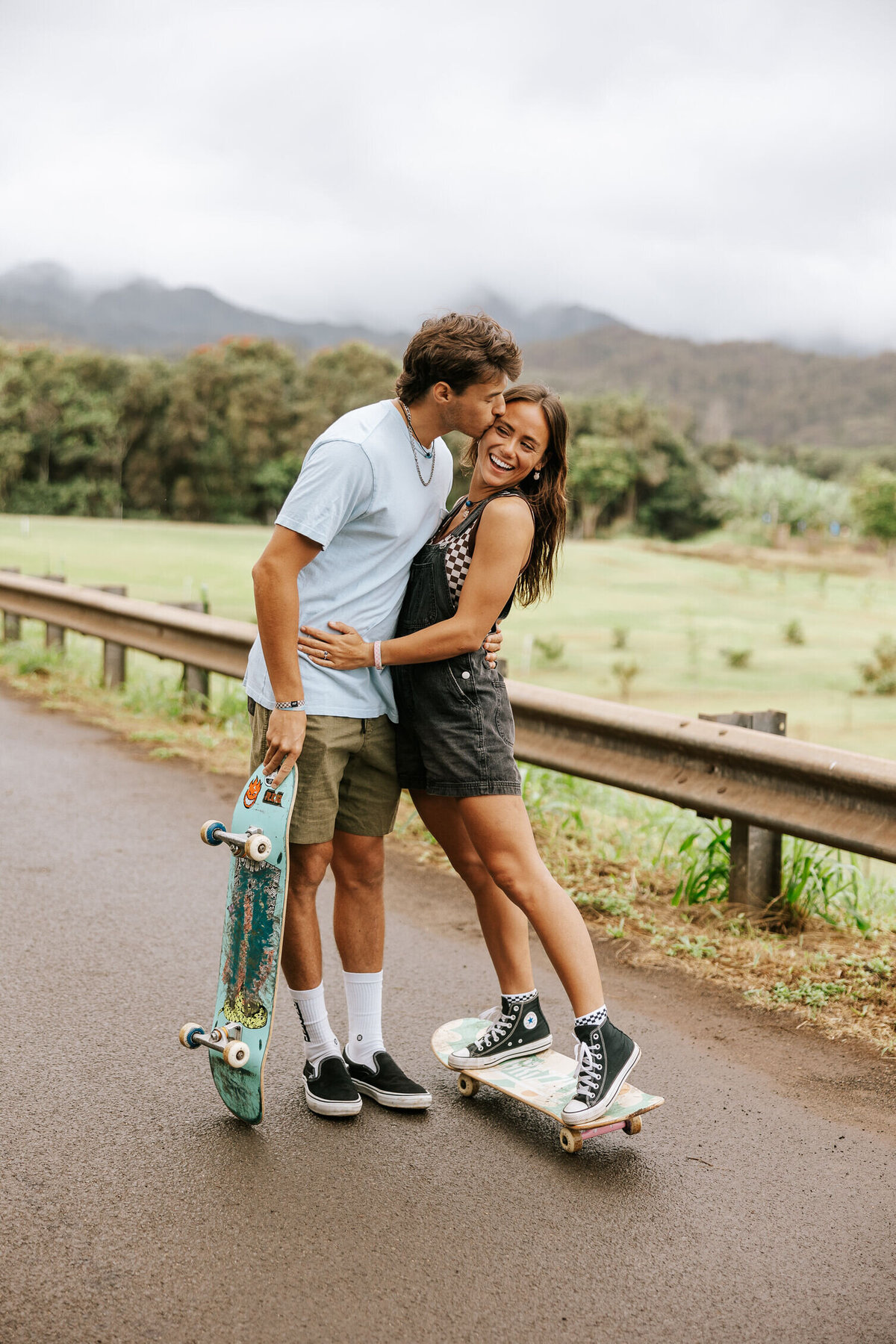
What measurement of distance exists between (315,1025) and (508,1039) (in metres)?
0.54

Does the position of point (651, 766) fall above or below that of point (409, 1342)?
above

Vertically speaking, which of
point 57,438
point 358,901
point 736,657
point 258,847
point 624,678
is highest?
point 57,438

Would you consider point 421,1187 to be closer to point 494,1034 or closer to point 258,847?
point 494,1034

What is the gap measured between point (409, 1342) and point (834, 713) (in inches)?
1019

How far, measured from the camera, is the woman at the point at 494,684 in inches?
129

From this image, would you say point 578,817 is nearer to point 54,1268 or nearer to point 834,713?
point 54,1268

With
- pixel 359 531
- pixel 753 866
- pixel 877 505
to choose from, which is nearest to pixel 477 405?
pixel 359 531

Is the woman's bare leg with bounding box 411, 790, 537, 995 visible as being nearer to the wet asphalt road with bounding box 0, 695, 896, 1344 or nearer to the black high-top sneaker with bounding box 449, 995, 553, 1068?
the black high-top sneaker with bounding box 449, 995, 553, 1068

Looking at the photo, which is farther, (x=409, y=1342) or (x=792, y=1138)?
(x=792, y=1138)

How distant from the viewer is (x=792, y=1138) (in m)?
3.27

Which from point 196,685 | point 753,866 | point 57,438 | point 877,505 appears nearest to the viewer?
point 753,866

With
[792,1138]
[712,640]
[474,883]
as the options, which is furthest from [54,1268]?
[712,640]

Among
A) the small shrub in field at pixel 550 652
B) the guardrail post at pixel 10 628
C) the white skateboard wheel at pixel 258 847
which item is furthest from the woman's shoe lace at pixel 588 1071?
the small shrub in field at pixel 550 652

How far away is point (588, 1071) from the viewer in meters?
3.25
